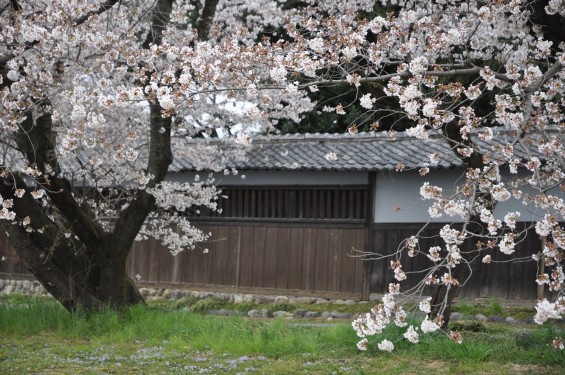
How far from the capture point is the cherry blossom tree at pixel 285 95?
609cm

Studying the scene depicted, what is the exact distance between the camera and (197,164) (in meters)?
16.3

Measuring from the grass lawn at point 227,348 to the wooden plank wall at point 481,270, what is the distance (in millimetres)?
4596

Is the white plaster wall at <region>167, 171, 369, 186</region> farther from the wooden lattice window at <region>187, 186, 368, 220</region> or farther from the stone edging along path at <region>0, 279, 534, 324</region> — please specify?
the stone edging along path at <region>0, 279, 534, 324</region>

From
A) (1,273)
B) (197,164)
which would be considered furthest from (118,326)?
(1,273)

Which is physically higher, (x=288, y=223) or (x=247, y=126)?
(x=247, y=126)

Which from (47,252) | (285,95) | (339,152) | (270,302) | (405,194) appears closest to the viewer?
(285,95)

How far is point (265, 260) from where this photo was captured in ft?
53.7

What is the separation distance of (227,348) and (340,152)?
760 centimetres

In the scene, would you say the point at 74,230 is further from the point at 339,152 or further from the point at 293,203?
the point at 339,152

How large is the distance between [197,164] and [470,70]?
10.1 metres

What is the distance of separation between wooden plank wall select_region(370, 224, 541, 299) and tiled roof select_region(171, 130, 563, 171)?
4.14 feet

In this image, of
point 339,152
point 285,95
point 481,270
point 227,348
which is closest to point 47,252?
point 227,348

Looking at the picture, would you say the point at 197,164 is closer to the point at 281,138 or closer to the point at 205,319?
the point at 281,138

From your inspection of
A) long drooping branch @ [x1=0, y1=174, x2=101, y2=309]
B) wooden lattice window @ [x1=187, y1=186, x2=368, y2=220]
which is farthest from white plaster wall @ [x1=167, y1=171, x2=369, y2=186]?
long drooping branch @ [x1=0, y1=174, x2=101, y2=309]
